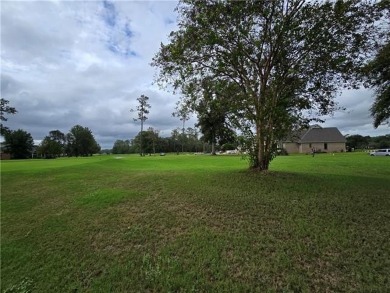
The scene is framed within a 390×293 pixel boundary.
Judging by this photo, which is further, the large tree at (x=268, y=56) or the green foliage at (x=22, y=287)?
the large tree at (x=268, y=56)

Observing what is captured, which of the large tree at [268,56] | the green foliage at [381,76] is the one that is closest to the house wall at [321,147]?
the green foliage at [381,76]

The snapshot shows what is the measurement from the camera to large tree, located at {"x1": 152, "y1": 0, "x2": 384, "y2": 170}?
37.4 ft

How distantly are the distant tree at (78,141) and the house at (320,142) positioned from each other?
81.1 m

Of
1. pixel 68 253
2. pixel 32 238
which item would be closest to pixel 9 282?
pixel 68 253

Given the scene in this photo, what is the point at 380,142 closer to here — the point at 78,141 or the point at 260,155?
the point at 260,155

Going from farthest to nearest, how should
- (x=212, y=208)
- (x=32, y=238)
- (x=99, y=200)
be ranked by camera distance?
(x=99, y=200) < (x=212, y=208) < (x=32, y=238)

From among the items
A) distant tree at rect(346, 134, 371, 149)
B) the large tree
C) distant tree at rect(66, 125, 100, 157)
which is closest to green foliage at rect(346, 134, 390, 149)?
distant tree at rect(346, 134, 371, 149)

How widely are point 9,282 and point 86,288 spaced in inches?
86.5

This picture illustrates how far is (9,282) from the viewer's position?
649 centimetres

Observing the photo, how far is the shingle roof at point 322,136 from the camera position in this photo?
6956 cm

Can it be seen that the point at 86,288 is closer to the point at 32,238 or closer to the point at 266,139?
the point at 32,238

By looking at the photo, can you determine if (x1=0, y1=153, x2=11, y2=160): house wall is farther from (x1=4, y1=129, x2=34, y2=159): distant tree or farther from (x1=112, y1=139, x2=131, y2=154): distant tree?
(x1=112, y1=139, x2=131, y2=154): distant tree

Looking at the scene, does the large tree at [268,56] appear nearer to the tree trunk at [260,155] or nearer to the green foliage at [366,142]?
the tree trunk at [260,155]

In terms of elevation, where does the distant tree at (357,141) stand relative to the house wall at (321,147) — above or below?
above
